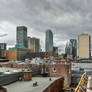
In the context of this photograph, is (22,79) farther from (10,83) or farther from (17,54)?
(17,54)

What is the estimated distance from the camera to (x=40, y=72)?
38.6 metres

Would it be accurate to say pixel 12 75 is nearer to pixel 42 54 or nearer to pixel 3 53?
pixel 42 54

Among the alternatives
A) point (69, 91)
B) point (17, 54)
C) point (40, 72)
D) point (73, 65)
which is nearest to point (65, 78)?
point (69, 91)

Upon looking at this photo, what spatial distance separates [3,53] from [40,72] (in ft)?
537

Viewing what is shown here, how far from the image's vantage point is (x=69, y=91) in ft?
99.4

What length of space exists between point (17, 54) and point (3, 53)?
3522 cm

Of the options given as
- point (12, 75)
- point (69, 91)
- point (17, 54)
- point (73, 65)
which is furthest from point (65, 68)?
point (17, 54)

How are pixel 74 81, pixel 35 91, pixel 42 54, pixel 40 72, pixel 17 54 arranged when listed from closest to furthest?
pixel 35 91, pixel 40 72, pixel 74 81, pixel 17 54, pixel 42 54

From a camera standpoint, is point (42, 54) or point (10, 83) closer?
point (10, 83)

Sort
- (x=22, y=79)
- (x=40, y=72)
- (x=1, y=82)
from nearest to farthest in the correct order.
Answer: (x=1, y=82) → (x=22, y=79) → (x=40, y=72)

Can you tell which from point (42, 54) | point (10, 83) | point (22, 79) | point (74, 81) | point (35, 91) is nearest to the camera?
point (35, 91)

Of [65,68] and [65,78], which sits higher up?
[65,68]

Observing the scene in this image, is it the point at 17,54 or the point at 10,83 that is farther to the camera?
the point at 17,54

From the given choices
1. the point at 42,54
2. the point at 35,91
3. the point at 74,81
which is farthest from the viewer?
the point at 42,54
